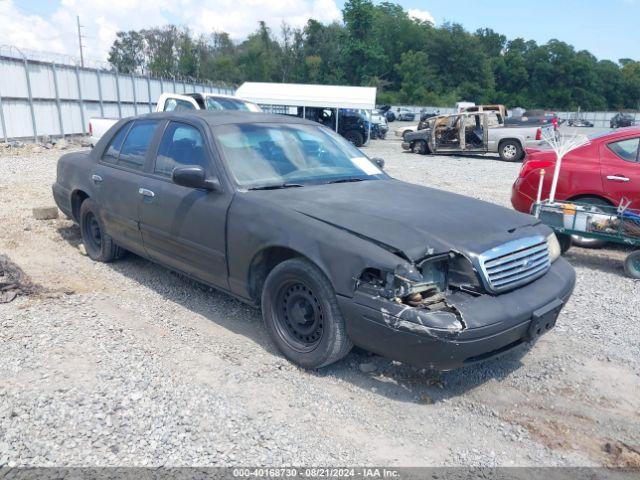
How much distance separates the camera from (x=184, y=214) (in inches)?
171

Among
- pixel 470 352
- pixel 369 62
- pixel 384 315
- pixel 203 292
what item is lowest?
pixel 203 292

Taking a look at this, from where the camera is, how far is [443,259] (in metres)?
3.27

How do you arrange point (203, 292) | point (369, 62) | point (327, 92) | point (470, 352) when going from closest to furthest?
point (470, 352), point (203, 292), point (327, 92), point (369, 62)

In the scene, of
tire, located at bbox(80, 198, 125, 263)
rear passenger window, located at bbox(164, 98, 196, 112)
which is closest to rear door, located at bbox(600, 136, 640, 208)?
tire, located at bbox(80, 198, 125, 263)

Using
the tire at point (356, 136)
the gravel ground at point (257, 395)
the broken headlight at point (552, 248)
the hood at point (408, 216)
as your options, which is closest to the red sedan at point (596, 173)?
the gravel ground at point (257, 395)

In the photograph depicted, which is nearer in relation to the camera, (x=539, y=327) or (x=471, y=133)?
(x=539, y=327)

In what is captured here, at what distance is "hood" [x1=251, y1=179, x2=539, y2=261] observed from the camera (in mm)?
3285

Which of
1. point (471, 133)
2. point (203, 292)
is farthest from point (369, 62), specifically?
point (203, 292)

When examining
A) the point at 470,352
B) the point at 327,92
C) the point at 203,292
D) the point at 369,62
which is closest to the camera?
the point at 470,352

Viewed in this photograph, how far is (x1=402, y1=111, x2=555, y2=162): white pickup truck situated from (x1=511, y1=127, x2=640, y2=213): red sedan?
12.1m

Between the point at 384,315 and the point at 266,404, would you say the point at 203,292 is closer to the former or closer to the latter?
→ the point at 266,404

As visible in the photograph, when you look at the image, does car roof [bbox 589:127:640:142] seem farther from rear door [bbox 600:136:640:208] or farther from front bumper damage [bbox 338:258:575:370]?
front bumper damage [bbox 338:258:575:370]

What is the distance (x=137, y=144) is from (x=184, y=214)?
126 cm

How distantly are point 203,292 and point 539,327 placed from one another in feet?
9.87
